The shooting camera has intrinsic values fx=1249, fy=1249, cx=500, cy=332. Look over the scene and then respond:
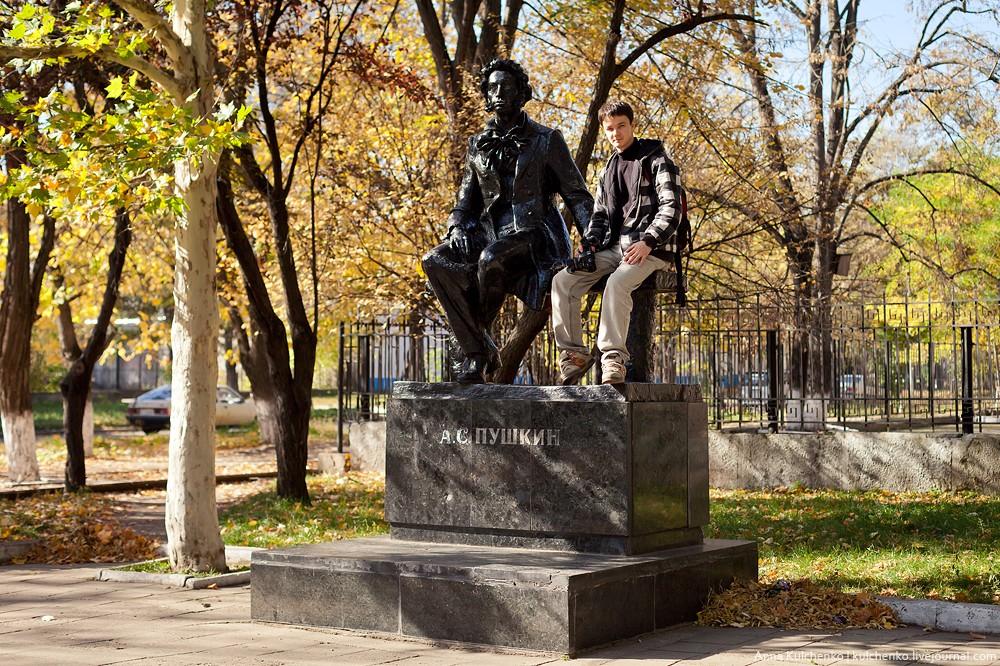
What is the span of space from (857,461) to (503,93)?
9.28 m

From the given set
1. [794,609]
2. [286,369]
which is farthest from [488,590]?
[286,369]

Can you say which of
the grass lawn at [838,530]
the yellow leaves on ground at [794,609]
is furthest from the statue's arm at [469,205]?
the grass lawn at [838,530]

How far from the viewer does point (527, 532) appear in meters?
7.96

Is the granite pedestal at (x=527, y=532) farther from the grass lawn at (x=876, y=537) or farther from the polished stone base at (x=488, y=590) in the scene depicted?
the grass lawn at (x=876, y=537)

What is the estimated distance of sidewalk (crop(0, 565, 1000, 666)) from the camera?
22.0ft

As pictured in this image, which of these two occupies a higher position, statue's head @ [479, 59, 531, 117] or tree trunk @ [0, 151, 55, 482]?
statue's head @ [479, 59, 531, 117]

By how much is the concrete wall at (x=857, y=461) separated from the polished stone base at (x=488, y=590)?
7283mm

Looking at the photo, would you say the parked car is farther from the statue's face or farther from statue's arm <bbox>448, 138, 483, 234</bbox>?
the statue's face

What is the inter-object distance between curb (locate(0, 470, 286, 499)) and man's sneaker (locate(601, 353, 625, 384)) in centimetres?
1136

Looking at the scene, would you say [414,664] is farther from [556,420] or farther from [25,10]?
[25,10]

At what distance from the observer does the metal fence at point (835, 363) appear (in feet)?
52.2

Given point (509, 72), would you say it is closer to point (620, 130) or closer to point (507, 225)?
point (620, 130)

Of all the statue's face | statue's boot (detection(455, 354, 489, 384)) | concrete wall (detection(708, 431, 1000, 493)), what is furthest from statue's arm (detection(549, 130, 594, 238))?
concrete wall (detection(708, 431, 1000, 493))

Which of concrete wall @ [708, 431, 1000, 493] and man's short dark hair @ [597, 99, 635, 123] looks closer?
man's short dark hair @ [597, 99, 635, 123]
